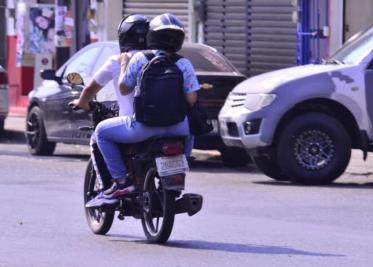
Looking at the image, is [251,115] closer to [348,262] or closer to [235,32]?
[348,262]

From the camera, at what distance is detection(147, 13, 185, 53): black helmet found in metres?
9.48

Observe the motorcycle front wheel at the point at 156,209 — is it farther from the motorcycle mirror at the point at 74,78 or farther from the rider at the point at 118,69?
the motorcycle mirror at the point at 74,78

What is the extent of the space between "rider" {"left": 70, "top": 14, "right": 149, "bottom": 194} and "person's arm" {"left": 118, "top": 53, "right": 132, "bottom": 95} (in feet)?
0.09

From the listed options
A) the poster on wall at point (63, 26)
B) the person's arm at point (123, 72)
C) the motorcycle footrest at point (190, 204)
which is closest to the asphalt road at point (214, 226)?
the motorcycle footrest at point (190, 204)

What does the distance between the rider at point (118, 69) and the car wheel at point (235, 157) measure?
22.4ft

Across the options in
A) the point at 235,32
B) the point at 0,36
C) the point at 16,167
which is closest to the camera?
the point at 16,167

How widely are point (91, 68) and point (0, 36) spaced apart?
36.1 feet

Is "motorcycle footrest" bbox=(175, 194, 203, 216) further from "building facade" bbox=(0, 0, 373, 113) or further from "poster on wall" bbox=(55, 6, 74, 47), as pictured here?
"poster on wall" bbox=(55, 6, 74, 47)

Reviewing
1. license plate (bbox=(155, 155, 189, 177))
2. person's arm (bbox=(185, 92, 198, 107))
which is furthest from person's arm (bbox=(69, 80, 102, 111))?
license plate (bbox=(155, 155, 189, 177))

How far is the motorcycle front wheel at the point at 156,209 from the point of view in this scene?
30.3ft

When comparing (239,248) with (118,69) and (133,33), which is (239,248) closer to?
(118,69)

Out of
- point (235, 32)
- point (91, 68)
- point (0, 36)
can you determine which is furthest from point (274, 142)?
point (0, 36)

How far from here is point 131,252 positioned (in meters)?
9.23

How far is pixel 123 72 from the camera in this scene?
9.55 m
